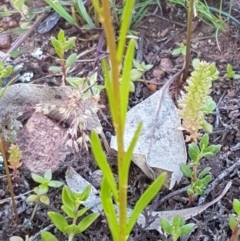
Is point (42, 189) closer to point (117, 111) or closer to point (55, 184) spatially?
point (55, 184)

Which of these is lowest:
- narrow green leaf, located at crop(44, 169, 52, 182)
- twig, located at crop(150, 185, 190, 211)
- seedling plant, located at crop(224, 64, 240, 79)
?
twig, located at crop(150, 185, 190, 211)

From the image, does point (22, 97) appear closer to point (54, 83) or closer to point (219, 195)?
point (54, 83)

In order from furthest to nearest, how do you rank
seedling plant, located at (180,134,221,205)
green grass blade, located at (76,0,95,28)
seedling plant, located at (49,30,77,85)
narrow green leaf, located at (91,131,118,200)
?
green grass blade, located at (76,0,95,28)
seedling plant, located at (49,30,77,85)
seedling plant, located at (180,134,221,205)
narrow green leaf, located at (91,131,118,200)

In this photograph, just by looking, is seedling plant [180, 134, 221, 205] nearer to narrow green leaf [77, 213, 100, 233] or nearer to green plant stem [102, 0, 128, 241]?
narrow green leaf [77, 213, 100, 233]

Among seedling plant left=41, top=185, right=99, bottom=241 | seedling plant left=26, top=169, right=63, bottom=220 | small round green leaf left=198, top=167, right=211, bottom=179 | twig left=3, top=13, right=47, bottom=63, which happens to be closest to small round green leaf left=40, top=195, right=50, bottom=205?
seedling plant left=26, top=169, right=63, bottom=220

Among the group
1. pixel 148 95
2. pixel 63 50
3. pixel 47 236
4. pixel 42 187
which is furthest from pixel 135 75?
pixel 47 236

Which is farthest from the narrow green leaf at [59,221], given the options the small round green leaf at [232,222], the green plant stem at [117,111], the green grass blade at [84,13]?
the green grass blade at [84,13]
